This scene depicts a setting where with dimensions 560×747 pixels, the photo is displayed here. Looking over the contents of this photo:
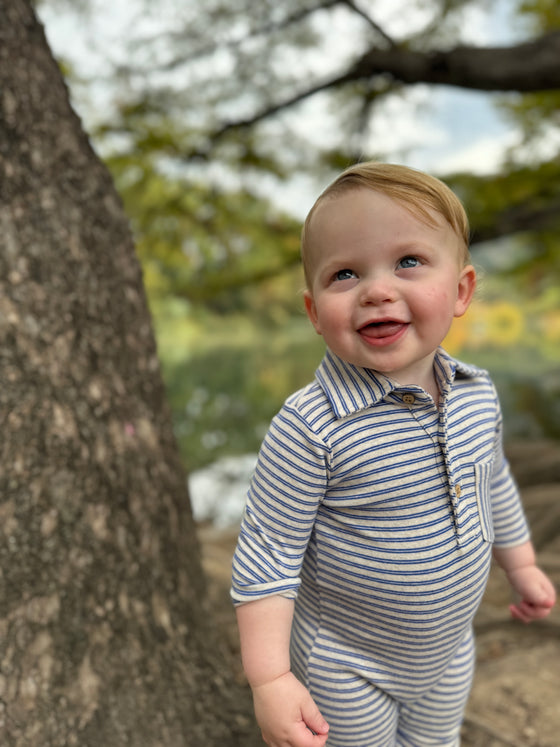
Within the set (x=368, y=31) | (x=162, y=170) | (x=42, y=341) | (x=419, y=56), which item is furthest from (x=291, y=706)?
(x=162, y=170)

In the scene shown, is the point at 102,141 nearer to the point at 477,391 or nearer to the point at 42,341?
the point at 42,341

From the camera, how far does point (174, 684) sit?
1.45 metres

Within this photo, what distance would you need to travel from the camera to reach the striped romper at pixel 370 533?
1034 mm

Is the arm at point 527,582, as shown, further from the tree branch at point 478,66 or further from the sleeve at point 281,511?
the tree branch at point 478,66

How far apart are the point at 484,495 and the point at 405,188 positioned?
58cm

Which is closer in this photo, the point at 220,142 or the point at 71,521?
the point at 71,521

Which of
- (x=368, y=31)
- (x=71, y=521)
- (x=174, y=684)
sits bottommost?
(x=174, y=684)

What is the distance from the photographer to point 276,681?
1.02 meters

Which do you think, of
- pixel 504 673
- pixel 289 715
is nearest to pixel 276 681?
pixel 289 715

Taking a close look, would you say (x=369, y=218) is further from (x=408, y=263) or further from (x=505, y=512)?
(x=505, y=512)

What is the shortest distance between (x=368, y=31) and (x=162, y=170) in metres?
2.32

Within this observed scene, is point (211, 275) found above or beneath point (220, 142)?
beneath

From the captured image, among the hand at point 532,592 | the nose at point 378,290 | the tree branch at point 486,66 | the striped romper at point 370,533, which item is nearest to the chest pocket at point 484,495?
the striped romper at point 370,533

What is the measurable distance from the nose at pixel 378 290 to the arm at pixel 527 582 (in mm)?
682
